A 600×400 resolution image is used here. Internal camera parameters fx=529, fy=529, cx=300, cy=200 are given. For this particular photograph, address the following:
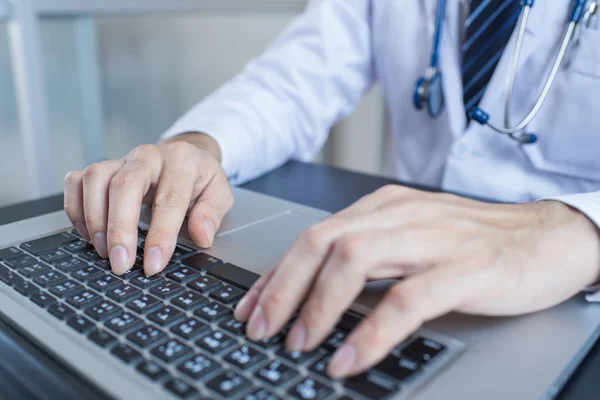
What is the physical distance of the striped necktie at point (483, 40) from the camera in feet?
2.47

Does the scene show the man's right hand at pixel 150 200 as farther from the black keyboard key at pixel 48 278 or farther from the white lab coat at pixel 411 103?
the white lab coat at pixel 411 103

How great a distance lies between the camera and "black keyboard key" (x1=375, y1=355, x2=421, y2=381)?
304mm

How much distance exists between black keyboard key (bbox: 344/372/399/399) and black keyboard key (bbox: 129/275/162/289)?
7.2 inches

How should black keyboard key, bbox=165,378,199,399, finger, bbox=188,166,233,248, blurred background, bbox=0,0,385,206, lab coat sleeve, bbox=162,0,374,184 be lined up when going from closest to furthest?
black keyboard key, bbox=165,378,199,399, finger, bbox=188,166,233,248, lab coat sleeve, bbox=162,0,374,184, blurred background, bbox=0,0,385,206

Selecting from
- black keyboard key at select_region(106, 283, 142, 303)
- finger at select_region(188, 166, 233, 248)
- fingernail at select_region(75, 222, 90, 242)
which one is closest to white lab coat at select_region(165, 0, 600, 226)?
finger at select_region(188, 166, 233, 248)

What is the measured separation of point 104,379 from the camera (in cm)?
30

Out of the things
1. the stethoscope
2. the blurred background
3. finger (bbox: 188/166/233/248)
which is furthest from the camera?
the blurred background

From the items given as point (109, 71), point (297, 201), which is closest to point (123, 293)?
point (297, 201)

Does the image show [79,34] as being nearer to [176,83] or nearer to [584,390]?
[176,83]

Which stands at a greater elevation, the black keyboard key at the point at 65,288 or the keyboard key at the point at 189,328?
the keyboard key at the point at 189,328

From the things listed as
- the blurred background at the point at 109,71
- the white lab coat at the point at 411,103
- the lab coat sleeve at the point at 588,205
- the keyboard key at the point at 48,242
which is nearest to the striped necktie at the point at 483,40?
the white lab coat at the point at 411,103

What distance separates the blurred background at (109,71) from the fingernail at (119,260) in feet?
2.71

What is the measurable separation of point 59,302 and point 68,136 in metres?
1.00

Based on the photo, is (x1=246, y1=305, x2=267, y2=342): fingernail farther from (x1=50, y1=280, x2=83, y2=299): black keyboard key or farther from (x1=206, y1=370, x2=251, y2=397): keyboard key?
(x1=50, y1=280, x2=83, y2=299): black keyboard key
